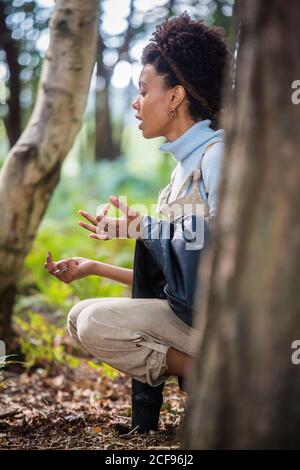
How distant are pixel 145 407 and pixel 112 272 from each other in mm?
695

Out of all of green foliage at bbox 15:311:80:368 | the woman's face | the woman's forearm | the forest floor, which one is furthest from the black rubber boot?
green foliage at bbox 15:311:80:368

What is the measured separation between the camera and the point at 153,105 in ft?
10.3

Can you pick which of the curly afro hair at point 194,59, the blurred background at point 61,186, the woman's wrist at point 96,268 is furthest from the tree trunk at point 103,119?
the woman's wrist at point 96,268

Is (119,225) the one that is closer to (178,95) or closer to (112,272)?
(112,272)

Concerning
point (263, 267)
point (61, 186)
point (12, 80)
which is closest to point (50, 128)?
point (263, 267)

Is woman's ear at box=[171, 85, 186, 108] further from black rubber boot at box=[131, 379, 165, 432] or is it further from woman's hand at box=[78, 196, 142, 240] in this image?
black rubber boot at box=[131, 379, 165, 432]

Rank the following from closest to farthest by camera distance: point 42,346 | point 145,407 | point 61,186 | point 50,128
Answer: point 145,407, point 50,128, point 42,346, point 61,186

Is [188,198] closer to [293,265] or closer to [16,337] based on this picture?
[293,265]

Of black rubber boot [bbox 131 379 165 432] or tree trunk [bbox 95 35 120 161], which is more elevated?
tree trunk [bbox 95 35 120 161]

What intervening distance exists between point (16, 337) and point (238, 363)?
361cm

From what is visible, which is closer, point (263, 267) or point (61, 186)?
point (263, 267)

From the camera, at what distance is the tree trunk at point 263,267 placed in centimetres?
158

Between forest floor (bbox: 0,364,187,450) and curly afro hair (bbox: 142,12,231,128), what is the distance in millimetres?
1626

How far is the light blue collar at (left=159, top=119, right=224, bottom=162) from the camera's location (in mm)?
3031
